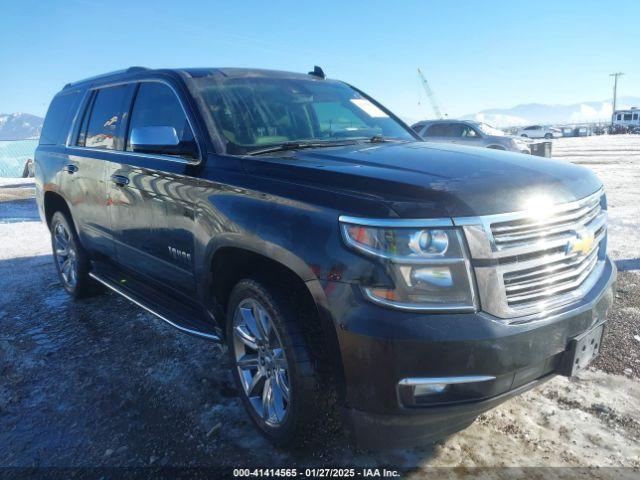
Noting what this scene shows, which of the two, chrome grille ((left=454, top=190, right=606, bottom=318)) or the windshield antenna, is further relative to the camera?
the windshield antenna

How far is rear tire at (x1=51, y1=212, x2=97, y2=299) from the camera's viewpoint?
4.82 metres

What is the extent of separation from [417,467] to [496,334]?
0.93 metres

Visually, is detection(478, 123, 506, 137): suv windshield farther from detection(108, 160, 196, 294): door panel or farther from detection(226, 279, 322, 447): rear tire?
detection(226, 279, 322, 447): rear tire

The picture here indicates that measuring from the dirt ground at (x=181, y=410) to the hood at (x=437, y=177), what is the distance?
1.28 meters

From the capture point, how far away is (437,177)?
220 cm

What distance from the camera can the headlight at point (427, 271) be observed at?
1924 mm

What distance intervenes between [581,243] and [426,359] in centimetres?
100

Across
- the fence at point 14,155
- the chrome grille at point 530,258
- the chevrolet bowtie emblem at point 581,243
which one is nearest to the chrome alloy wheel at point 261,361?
the chrome grille at point 530,258

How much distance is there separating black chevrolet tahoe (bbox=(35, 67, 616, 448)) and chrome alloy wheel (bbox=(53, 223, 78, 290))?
1.72m

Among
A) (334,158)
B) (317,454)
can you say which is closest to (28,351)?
(317,454)

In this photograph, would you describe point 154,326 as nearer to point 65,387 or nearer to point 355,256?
point 65,387

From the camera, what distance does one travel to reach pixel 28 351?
3.90 m

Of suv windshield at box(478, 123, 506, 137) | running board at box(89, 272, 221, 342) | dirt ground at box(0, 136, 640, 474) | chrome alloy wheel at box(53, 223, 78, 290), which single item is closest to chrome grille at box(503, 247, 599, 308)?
dirt ground at box(0, 136, 640, 474)

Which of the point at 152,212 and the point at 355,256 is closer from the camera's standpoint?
the point at 355,256
